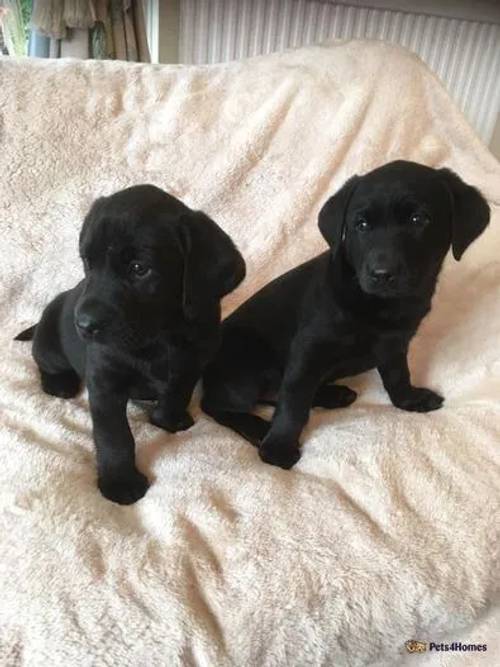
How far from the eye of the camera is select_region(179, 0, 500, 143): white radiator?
8.52ft

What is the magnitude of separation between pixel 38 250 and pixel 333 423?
101 centimetres

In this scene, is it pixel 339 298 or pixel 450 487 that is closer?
pixel 450 487

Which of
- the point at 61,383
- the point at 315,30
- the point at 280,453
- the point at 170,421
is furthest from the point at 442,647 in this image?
the point at 315,30

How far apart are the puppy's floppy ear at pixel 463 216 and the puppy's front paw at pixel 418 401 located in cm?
38

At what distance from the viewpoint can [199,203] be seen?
197 cm

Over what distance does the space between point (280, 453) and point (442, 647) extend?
0.47 m

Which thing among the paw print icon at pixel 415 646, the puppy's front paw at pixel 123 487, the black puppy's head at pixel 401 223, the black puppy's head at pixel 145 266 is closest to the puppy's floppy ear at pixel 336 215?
the black puppy's head at pixel 401 223

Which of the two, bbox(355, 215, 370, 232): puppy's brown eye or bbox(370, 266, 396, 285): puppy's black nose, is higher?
bbox(355, 215, 370, 232): puppy's brown eye

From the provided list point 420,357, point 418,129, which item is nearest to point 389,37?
point 418,129

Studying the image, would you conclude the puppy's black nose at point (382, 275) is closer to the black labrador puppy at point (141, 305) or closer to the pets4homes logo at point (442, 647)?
the black labrador puppy at point (141, 305)

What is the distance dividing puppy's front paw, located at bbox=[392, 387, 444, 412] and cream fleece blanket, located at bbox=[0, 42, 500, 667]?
0.03 m

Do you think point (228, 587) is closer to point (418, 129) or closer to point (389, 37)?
point (418, 129)

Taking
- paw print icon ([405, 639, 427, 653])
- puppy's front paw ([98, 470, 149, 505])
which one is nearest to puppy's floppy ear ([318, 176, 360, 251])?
puppy's front paw ([98, 470, 149, 505])

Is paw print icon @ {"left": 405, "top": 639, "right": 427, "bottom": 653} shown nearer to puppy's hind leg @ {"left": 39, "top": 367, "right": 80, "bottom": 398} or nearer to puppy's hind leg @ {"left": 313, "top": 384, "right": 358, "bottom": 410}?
puppy's hind leg @ {"left": 313, "top": 384, "right": 358, "bottom": 410}
